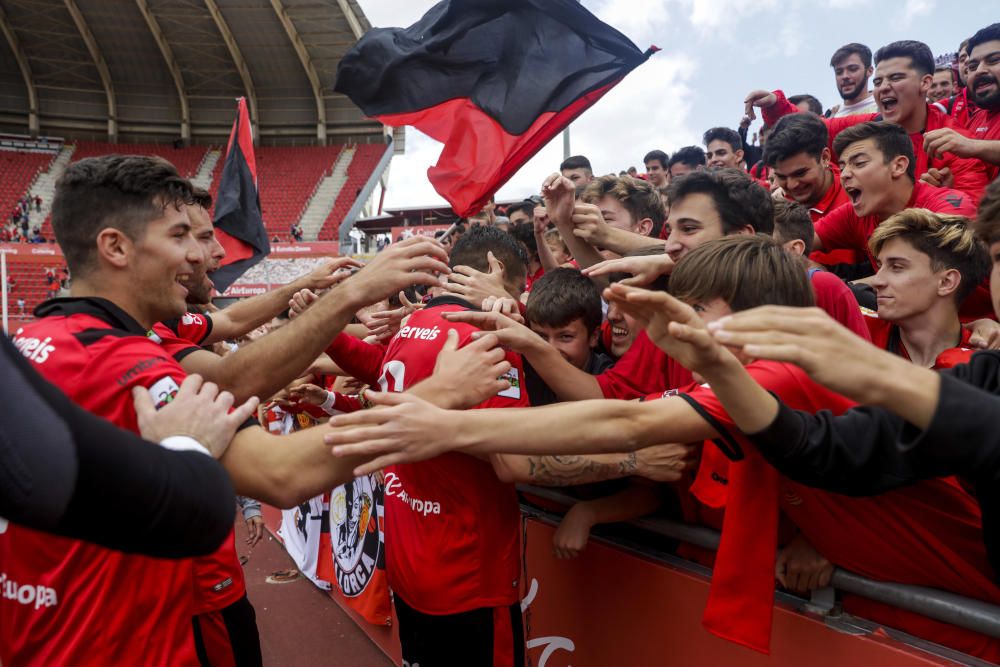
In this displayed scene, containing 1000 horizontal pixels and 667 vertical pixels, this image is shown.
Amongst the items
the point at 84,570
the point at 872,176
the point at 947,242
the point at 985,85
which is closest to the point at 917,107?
the point at 985,85

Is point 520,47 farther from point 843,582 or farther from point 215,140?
point 215,140

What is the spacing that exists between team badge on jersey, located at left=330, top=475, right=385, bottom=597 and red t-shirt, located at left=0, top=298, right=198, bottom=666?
211 cm

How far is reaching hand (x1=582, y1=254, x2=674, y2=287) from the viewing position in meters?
2.36

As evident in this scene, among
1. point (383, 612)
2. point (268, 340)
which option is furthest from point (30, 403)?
point (383, 612)

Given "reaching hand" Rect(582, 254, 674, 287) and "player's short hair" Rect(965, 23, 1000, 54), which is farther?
"player's short hair" Rect(965, 23, 1000, 54)

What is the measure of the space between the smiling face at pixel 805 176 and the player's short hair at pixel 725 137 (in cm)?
→ 250

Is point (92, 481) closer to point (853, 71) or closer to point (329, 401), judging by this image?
point (329, 401)

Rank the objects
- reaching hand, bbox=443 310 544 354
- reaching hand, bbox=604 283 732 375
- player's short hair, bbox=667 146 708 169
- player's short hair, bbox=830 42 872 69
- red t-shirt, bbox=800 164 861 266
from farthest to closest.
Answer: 1. player's short hair, bbox=667 146 708 169
2. player's short hair, bbox=830 42 872 69
3. red t-shirt, bbox=800 164 861 266
4. reaching hand, bbox=443 310 544 354
5. reaching hand, bbox=604 283 732 375

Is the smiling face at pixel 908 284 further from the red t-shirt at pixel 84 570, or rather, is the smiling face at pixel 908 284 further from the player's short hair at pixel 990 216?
the red t-shirt at pixel 84 570

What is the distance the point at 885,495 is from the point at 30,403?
72.7 inches

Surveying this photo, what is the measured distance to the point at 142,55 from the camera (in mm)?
30109

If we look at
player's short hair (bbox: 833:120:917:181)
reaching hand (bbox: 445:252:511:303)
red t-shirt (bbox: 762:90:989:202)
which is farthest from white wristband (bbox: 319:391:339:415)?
red t-shirt (bbox: 762:90:989:202)

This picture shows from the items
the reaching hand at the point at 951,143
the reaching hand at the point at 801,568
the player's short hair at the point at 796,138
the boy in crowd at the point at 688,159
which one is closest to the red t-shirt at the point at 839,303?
the reaching hand at the point at 801,568

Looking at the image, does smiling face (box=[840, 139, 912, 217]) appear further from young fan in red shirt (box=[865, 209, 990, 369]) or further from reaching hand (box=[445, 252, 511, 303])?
reaching hand (box=[445, 252, 511, 303])
